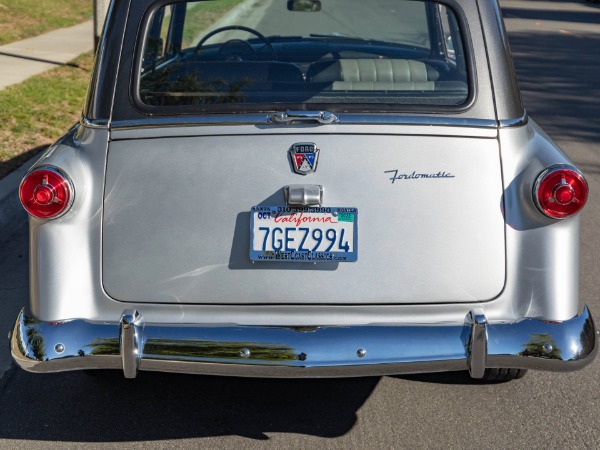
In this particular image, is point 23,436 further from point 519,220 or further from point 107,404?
point 519,220

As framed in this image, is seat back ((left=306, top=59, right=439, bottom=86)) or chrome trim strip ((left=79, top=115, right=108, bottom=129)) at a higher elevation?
chrome trim strip ((left=79, top=115, right=108, bottom=129))

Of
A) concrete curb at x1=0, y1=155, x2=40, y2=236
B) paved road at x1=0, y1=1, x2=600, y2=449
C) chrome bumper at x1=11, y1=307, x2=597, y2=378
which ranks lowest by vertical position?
concrete curb at x1=0, y1=155, x2=40, y2=236

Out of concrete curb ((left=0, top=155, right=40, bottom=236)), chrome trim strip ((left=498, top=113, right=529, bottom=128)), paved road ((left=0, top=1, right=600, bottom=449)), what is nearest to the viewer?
chrome trim strip ((left=498, top=113, right=529, bottom=128))

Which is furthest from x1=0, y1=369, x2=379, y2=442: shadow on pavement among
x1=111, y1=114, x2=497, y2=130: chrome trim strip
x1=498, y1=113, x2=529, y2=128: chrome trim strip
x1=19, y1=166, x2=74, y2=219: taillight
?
x1=498, y1=113, x2=529, y2=128: chrome trim strip

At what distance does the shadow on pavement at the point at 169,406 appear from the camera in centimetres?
362

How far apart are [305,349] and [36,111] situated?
21.1ft

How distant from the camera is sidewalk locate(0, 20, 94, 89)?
10984 mm

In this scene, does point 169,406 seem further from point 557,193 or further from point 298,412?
point 557,193

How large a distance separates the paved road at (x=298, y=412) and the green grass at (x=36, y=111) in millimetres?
3364

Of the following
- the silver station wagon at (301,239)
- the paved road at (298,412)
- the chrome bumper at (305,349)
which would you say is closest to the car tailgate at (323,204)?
the silver station wagon at (301,239)

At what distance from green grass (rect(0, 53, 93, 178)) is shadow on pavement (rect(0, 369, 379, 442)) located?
3264 mm

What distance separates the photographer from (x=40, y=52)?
12820mm

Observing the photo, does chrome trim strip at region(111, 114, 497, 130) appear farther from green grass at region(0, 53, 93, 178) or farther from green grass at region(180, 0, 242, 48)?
green grass at region(0, 53, 93, 178)

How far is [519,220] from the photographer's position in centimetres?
330
